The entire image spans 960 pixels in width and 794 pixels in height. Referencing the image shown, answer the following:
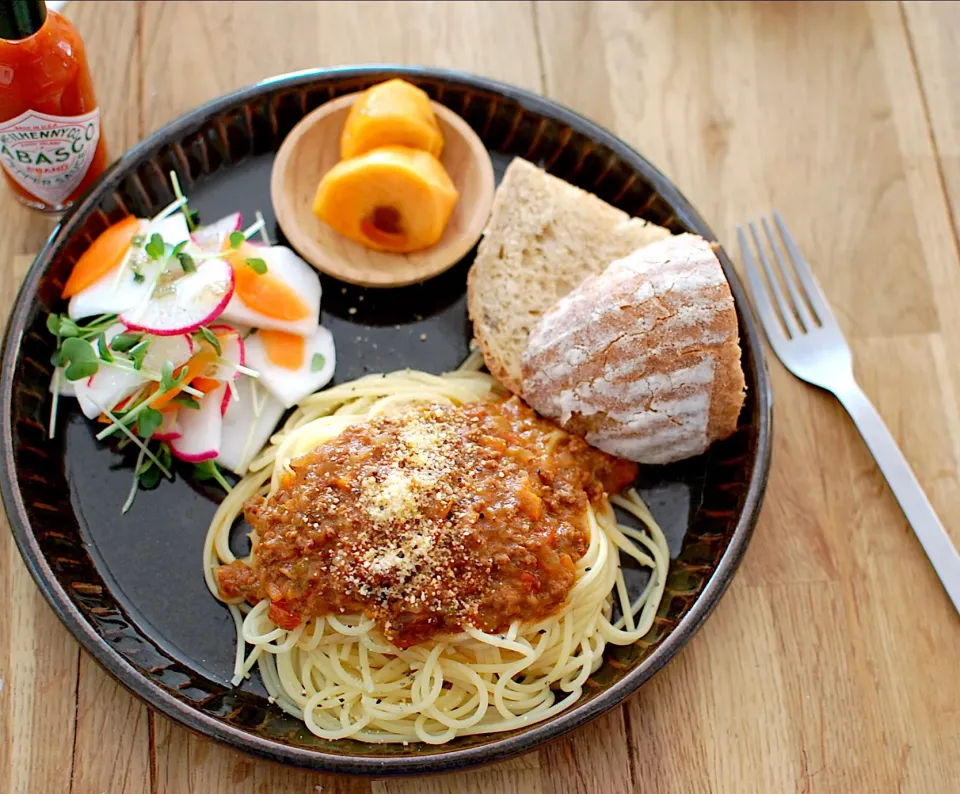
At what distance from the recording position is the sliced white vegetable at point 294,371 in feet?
9.53

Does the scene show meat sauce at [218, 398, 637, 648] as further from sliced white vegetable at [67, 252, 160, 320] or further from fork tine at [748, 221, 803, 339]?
fork tine at [748, 221, 803, 339]

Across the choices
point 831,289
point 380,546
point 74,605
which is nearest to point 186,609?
point 74,605

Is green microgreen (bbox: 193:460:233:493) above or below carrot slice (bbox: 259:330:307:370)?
below

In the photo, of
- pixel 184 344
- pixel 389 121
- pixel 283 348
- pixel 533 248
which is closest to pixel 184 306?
pixel 184 344

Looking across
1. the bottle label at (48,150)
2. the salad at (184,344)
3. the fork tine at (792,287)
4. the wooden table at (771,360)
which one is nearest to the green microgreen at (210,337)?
the salad at (184,344)

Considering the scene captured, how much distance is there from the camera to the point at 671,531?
9.61 ft

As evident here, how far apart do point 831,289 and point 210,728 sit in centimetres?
250

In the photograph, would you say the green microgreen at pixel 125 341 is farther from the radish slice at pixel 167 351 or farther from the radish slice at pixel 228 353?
the radish slice at pixel 228 353

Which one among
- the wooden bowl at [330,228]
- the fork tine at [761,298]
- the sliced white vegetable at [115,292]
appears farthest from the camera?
the fork tine at [761,298]

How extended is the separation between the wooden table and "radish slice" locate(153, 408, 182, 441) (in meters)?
0.58

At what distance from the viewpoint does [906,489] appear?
10.0 feet

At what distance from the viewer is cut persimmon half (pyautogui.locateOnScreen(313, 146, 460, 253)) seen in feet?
9.56

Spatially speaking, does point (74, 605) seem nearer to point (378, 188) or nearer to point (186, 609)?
point (186, 609)

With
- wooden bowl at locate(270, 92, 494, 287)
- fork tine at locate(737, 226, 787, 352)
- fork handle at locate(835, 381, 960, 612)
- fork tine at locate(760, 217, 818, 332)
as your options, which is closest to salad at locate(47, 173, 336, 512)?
wooden bowl at locate(270, 92, 494, 287)
